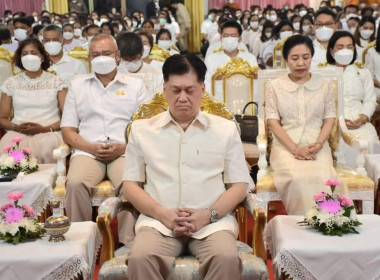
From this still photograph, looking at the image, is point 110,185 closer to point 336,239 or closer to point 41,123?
point 41,123

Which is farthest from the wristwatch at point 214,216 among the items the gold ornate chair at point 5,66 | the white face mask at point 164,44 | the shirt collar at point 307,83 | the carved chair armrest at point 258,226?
the white face mask at point 164,44

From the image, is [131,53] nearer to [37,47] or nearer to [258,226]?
[37,47]

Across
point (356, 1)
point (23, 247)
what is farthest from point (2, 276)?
point (356, 1)

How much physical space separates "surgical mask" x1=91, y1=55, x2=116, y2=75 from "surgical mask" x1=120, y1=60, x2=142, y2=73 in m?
1.06

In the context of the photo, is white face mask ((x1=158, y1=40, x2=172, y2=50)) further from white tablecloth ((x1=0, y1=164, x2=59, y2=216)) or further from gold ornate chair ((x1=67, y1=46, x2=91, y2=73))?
white tablecloth ((x1=0, y1=164, x2=59, y2=216))

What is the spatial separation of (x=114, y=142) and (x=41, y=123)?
3.05 feet

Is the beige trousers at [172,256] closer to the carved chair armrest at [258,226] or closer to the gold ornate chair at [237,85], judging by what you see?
the carved chair armrest at [258,226]

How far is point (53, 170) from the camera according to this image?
4723mm

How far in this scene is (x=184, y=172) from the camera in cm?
333

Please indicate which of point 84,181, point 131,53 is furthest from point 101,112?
point 131,53

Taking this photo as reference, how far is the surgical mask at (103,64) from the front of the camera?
473cm

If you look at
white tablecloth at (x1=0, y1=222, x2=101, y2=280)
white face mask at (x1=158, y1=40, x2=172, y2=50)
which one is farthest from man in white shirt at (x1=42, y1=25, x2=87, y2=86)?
white tablecloth at (x1=0, y1=222, x2=101, y2=280)

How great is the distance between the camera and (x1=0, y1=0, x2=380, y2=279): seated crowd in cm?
323

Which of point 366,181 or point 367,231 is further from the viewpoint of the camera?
point 366,181
